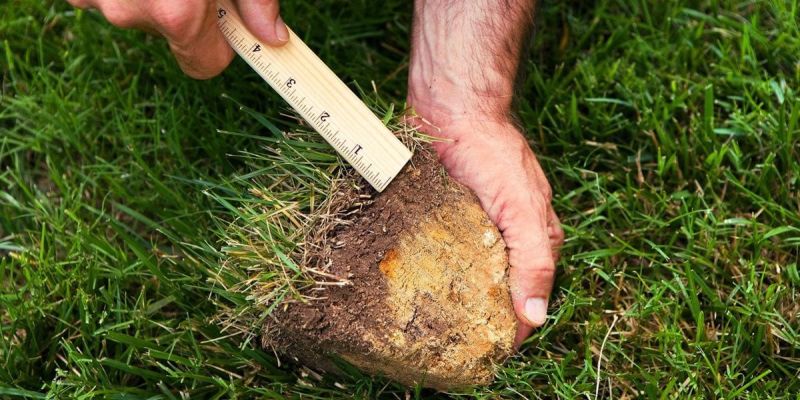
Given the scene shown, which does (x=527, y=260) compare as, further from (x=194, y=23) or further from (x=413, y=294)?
(x=194, y=23)

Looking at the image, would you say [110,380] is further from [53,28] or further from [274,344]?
[53,28]

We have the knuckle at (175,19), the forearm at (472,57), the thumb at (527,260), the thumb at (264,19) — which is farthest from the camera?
the forearm at (472,57)

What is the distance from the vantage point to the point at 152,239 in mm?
2393

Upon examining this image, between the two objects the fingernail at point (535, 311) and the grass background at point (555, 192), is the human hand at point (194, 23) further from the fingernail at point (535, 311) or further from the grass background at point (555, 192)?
the fingernail at point (535, 311)

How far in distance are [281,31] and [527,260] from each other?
0.84m

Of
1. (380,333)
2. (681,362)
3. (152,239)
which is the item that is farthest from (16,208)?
(681,362)

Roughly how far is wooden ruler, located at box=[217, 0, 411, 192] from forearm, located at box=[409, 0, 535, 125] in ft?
0.94

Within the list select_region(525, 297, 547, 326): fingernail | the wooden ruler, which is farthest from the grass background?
the wooden ruler

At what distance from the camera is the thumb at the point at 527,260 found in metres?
1.96

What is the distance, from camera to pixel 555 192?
2393 millimetres

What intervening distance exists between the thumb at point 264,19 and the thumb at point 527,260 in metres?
0.72

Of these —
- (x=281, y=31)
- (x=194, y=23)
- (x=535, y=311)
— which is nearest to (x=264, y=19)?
(x=281, y=31)

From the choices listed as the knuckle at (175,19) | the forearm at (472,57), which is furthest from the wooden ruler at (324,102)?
the forearm at (472,57)

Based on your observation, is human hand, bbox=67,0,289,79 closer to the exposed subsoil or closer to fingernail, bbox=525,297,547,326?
the exposed subsoil
